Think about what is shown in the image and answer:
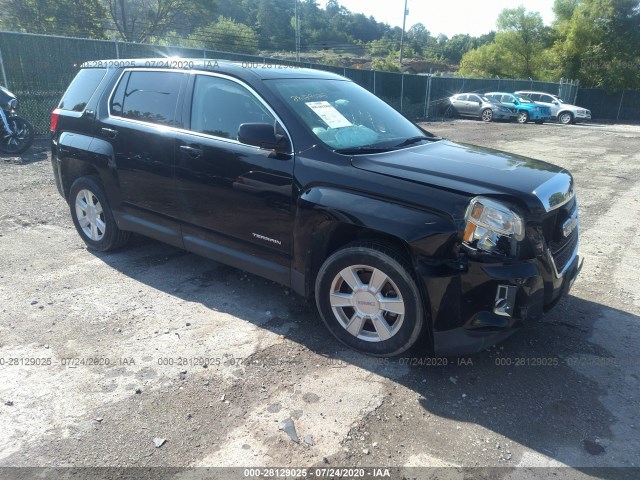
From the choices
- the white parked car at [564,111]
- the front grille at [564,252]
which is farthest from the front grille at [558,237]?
the white parked car at [564,111]

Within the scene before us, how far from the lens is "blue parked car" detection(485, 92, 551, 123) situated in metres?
26.1

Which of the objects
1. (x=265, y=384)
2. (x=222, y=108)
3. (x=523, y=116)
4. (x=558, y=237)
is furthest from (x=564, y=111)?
(x=265, y=384)

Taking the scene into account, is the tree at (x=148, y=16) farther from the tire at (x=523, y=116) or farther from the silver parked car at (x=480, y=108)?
the tire at (x=523, y=116)

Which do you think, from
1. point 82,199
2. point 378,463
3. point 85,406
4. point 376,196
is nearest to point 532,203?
point 376,196

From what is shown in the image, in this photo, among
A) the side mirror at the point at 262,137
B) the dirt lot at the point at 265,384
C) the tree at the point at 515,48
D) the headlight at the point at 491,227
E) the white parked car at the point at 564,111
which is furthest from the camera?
the tree at the point at 515,48

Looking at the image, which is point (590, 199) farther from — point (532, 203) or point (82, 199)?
point (82, 199)

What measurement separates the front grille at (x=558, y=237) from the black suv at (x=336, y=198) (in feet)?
0.06

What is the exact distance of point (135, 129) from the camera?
4.39 meters

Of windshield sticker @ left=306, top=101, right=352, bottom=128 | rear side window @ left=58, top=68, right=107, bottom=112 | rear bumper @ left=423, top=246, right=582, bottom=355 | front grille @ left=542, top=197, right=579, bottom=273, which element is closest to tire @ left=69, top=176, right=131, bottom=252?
rear side window @ left=58, top=68, right=107, bottom=112

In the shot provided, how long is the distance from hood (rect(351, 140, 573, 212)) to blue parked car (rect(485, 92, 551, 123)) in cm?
2491

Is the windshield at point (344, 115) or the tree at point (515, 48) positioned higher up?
the tree at point (515, 48)

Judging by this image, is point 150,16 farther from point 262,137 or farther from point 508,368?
point 508,368

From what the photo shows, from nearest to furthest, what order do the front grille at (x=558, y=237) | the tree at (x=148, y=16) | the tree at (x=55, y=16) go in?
the front grille at (x=558, y=237) < the tree at (x=55, y=16) < the tree at (x=148, y=16)

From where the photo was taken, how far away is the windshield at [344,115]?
11.9 feet
